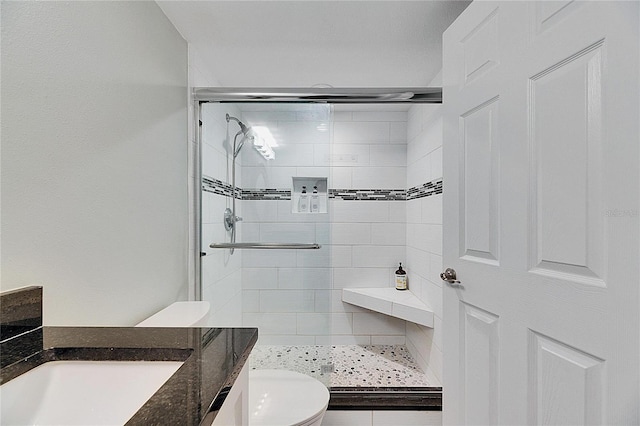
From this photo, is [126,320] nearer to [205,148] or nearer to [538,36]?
[205,148]

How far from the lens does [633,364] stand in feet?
2.36

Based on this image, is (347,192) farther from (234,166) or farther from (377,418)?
(377,418)

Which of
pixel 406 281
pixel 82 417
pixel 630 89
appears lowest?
pixel 406 281

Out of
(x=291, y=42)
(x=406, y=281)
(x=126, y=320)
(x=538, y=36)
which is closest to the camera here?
(x=538, y=36)

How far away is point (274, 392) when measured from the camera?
159 centimetres

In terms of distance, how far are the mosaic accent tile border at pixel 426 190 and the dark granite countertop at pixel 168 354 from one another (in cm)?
167

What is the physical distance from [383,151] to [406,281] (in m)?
1.14

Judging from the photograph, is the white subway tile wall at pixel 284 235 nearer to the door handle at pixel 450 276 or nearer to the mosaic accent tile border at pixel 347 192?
the mosaic accent tile border at pixel 347 192

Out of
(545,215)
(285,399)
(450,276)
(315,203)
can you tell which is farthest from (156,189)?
(545,215)

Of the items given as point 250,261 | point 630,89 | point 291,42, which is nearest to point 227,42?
point 291,42

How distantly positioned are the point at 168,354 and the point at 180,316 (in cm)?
79

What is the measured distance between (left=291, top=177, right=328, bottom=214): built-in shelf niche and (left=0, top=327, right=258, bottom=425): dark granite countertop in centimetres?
116

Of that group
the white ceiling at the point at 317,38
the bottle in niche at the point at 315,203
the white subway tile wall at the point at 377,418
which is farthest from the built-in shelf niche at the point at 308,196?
the white subway tile wall at the point at 377,418

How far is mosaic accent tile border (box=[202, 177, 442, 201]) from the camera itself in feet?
6.37
